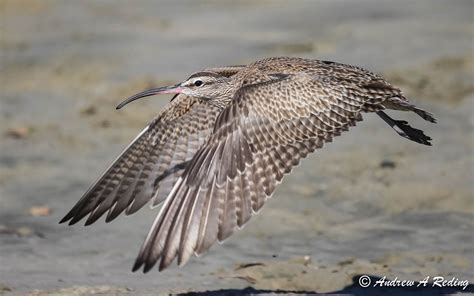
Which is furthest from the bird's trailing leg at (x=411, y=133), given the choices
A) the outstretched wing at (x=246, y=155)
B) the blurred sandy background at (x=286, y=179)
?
the blurred sandy background at (x=286, y=179)

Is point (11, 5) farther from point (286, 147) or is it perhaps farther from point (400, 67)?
point (286, 147)

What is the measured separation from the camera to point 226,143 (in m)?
6.33

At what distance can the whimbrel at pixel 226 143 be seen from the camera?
606cm

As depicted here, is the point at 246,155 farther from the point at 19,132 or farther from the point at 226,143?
the point at 19,132

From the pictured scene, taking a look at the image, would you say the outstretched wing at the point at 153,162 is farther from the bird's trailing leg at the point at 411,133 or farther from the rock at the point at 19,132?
the rock at the point at 19,132

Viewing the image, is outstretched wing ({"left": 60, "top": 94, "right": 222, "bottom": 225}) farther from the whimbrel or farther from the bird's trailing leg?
the bird's trailing leg

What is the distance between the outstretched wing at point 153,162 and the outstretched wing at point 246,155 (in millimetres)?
855

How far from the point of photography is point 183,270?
7.19m

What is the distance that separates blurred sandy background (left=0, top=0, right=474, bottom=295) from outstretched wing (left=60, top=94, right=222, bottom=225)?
0.48 m

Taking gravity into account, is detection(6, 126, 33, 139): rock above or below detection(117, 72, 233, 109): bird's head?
above

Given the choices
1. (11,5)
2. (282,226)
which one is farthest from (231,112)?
(11,5)

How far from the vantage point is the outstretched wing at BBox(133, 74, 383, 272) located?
5992 millimetres

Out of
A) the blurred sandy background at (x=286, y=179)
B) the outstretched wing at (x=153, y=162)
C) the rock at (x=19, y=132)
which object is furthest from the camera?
the rock at (x=19, y=132)

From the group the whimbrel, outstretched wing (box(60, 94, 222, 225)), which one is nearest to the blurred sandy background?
outstretched wing (box(60, 94, 222, 225))
